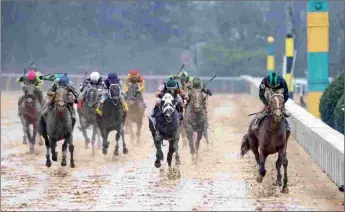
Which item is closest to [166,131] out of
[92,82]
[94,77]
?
[94,77]

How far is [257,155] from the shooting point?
15.8m

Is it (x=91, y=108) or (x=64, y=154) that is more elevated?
(x=91, y=108)

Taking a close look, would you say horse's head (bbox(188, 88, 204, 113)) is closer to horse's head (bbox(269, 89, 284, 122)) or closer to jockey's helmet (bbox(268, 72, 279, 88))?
jockey's helmet (bbox(268, 72, 279, 88))

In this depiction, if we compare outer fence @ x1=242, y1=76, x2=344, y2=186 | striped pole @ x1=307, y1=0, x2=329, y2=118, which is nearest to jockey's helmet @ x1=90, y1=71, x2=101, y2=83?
outer fence @ x1=242, y1=76, x2=344, y2=186

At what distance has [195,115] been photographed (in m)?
19.6

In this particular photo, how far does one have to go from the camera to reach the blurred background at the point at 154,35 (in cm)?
5138

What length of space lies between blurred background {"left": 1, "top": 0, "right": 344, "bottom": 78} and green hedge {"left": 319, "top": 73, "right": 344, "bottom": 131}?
27.9m

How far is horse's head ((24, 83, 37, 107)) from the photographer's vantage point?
73.3 feet

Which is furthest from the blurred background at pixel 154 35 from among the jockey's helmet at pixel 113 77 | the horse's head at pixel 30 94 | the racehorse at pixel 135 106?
the jockey's helmet at pixel 113 77

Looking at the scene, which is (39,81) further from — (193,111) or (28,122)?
(193,111)

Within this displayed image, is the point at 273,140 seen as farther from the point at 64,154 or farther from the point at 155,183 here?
the point at 64,154

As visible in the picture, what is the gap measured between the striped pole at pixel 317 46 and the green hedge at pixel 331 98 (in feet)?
11.4

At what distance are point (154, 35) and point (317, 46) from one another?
105 feet

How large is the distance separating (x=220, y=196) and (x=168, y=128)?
9.52ft
